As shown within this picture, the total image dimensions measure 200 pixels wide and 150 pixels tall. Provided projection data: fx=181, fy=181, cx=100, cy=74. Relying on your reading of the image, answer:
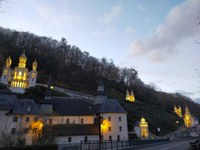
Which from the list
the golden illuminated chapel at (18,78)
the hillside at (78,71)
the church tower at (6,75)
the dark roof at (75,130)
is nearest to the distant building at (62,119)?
the dark roof at (75,130)

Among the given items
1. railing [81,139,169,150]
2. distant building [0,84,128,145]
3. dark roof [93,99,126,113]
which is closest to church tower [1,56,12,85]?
distant building [0,84,128,145]

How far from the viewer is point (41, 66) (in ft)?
296

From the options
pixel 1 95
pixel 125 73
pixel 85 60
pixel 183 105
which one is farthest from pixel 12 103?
pixel 183 105

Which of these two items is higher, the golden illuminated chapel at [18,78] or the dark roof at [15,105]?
the golden illuminated chapel at [18,78]

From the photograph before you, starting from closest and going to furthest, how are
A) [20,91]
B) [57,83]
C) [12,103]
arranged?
[12,103] < [20,91] < [57,83]

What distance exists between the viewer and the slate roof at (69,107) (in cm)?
4954

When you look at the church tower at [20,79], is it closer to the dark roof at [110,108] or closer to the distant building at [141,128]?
the dark roof at [110,108]

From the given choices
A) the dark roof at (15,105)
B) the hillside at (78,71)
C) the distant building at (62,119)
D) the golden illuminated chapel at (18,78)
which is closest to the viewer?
the distant building at (62,119)

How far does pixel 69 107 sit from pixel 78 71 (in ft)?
168

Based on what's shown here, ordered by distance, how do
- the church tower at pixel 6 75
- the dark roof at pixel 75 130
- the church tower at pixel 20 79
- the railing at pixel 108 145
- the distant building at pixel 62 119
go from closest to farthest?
the railing at pixel 108 145, the distant building at pixel 62 119, the dark roof at pixel 75 130, the church tower at pixel 20 79, the church tower at pixel 6 75

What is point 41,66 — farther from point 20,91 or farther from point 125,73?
point 125,73

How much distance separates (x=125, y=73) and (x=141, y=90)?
16.5 m

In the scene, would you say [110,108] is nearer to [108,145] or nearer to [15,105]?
[15,105]

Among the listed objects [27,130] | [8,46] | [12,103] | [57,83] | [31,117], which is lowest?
[27,130]
